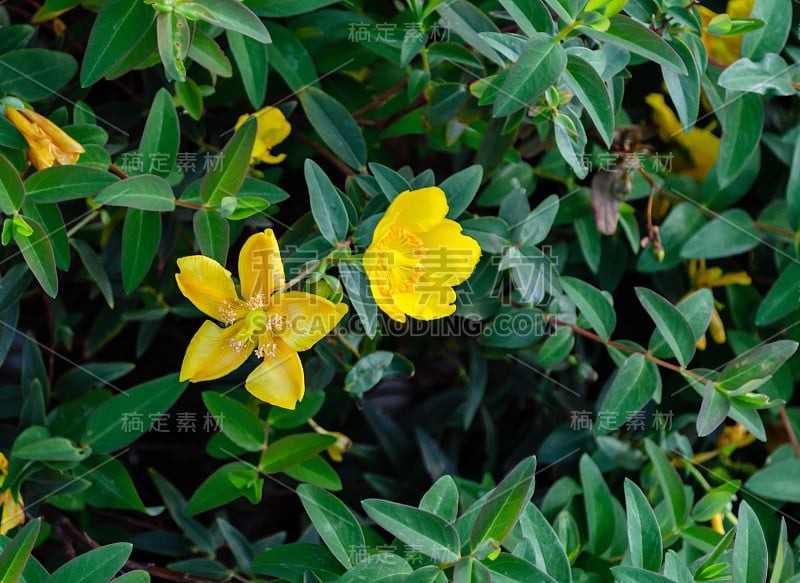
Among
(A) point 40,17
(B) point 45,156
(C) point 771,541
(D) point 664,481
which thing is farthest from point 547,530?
(A) point 40,17

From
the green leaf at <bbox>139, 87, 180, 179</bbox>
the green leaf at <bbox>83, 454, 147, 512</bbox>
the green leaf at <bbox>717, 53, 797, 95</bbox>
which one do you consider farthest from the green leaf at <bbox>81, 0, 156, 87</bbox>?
the green leaf at <bbox>717, 53, 797, 95</bbox>

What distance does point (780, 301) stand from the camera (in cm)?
123

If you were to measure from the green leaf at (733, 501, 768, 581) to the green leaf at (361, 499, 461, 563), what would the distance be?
0.32m

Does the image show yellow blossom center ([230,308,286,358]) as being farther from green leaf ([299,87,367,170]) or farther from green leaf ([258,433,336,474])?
green leaf ([299,87,367,170])

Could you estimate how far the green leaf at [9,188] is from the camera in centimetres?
93

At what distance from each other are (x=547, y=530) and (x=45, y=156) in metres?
0.76

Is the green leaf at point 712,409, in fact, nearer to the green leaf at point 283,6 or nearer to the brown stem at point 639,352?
the brown stem at point 639,352

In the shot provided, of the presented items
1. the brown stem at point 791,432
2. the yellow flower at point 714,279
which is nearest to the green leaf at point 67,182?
the yellow flower at point 714,279

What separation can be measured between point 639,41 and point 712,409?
0.46m

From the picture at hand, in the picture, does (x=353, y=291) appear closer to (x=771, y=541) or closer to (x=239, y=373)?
(x=239, y=373)

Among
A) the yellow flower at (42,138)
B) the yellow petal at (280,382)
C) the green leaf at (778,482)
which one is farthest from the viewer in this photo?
the green leaf at (778,482)

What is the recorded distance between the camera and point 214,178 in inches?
38.1

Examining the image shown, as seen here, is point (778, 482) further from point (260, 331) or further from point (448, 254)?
point (260, 331)

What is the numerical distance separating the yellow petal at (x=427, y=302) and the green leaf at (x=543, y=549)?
258 millimetres
